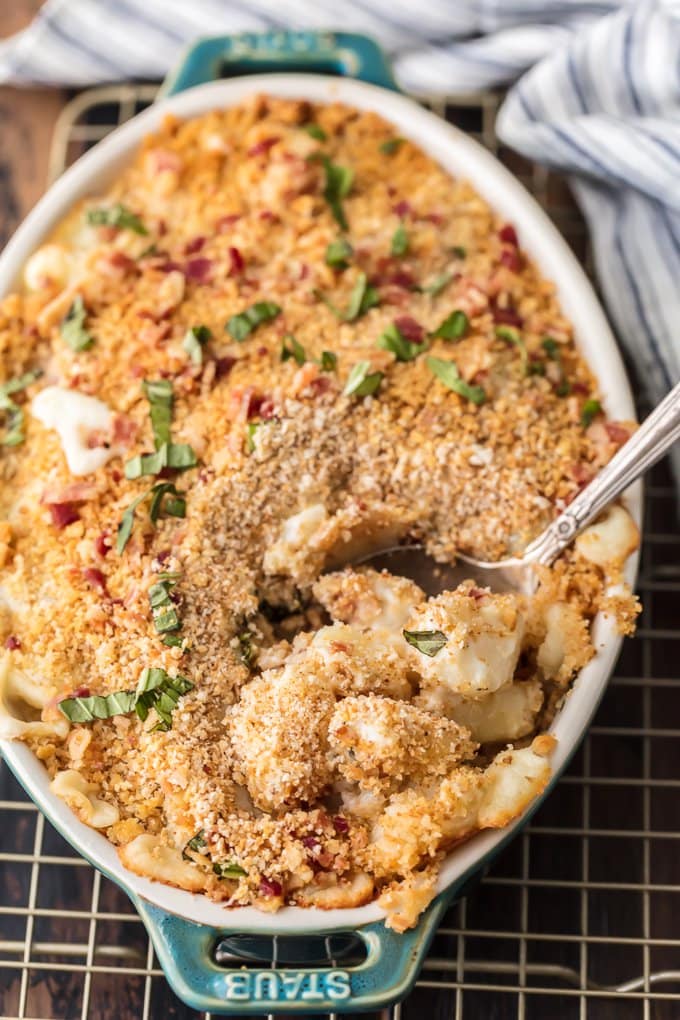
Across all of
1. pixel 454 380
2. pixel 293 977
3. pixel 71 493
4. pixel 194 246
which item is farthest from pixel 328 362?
pixel 293 977

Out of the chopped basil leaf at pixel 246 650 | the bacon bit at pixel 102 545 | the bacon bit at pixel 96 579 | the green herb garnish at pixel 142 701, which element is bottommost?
the chopped basil leaf at pixel 246 650

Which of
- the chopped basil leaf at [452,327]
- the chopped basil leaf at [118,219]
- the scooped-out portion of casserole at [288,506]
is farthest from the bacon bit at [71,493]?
the chopped basil leaf at [452,327]

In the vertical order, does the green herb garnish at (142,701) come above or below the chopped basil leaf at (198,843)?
above

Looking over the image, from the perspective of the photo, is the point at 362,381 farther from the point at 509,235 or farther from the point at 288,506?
the point at 509,235

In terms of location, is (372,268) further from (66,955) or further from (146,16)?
(66,955)

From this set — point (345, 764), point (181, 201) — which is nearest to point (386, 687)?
point (345, 764)

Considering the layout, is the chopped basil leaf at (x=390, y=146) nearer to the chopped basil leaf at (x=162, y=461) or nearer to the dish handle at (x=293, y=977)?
the chopped basil leaf at (x=162, y=461)

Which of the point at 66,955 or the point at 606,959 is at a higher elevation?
the point at 66,955
